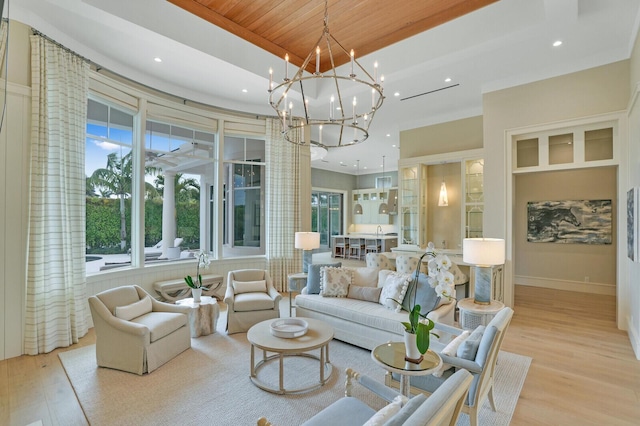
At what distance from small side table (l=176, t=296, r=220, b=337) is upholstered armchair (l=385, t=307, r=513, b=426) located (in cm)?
269

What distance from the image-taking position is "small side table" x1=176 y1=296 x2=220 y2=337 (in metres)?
4.11

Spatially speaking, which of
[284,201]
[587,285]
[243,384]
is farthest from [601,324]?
[284,201]

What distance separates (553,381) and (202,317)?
3926 millimetres

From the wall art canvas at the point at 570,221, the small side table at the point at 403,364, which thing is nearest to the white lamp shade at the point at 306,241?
the small side table at the point at 403,364

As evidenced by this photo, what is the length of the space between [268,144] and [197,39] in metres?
2.66

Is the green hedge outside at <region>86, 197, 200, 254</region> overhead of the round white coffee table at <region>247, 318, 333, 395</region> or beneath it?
overhead

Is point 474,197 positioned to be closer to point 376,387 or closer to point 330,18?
point 330,18

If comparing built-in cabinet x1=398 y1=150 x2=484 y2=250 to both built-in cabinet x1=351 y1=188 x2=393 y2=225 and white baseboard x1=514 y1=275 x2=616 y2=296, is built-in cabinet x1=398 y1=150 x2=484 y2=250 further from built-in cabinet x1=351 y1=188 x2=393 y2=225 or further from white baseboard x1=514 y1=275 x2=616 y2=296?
built-in cabinet x1=351 y1=188 x2=393 y2=225

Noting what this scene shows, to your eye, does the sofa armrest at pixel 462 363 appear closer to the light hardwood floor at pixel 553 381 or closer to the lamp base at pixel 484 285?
the light hardwood floor at pixel 553 381

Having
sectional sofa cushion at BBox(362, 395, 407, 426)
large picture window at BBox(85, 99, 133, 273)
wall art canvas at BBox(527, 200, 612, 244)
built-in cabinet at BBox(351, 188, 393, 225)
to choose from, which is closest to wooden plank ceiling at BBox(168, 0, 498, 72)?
large picture window at BBox(85, 99, 133, 273)

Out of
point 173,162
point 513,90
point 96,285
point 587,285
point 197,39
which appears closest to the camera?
point 197,39

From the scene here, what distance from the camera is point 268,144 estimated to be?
6.55 meters

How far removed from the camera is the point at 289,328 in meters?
3.13

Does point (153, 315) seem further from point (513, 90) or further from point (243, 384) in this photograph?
point (513, 90)
